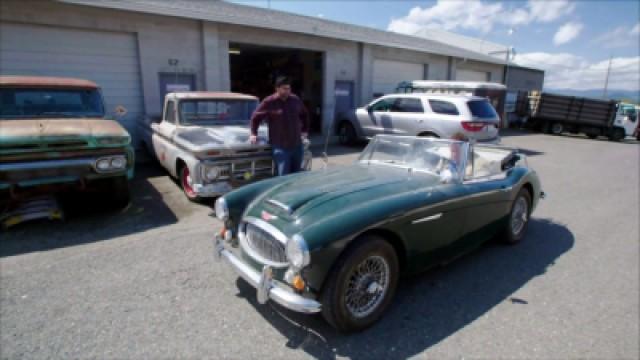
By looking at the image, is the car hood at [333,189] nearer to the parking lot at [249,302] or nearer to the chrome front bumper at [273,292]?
the chrome front bumper at [273,292]

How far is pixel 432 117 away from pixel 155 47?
7.60 m

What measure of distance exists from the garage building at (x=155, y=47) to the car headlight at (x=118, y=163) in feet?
16.9

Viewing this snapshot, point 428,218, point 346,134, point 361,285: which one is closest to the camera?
point 361,285

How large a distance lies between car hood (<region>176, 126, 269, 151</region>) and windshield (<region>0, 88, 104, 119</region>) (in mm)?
1454

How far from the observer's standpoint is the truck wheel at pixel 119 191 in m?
4.96

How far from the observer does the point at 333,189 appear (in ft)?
10.1

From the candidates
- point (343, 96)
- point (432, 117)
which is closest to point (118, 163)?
point (432, 117)

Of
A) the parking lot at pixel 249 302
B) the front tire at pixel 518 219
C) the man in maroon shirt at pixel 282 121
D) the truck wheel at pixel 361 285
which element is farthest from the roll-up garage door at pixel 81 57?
the front tire at pixel 518 219

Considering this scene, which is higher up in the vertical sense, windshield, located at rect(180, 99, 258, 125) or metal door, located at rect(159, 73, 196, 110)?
metal door, located at rect(159, 73, 196, 110)

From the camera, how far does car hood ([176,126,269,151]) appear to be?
528 cm

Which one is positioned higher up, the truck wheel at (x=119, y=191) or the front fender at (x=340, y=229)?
the front fender at (x=340, y=229)

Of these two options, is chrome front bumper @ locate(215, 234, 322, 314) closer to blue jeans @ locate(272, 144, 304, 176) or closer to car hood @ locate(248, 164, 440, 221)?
car hood @ locate(248, 164, 440, 221)

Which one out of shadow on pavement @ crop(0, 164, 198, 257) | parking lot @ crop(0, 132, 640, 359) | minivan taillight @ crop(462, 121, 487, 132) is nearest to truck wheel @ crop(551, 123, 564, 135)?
minivan taillight @ crop(462, 121, 487, 132)

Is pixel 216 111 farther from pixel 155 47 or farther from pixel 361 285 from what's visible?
pixel 361 285
